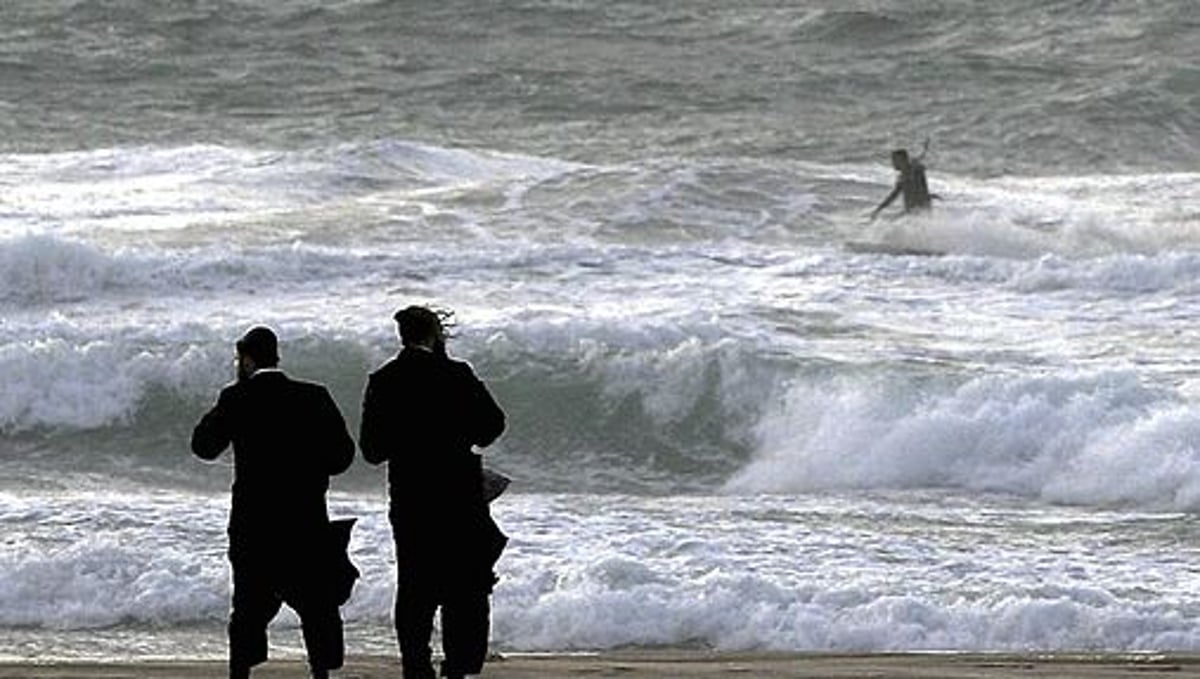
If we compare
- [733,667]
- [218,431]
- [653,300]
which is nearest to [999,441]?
[653,300]

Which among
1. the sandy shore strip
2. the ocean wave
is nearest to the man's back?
the sandy shore strip

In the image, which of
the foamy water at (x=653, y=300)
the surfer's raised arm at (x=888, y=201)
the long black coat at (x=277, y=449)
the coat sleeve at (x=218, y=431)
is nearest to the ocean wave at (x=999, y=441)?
the foamy water at (x=653, y=300)

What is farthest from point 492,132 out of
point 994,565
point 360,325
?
point 994,565

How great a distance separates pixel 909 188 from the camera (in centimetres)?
2759

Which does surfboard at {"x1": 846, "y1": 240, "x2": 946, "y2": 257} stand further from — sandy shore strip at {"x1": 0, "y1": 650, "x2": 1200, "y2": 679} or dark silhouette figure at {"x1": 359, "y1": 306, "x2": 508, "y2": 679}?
dark silhouette figure at {"x1": 359, "y1": 306, "x2": 508, "y2": 679}

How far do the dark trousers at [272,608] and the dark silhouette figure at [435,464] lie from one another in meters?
0.26

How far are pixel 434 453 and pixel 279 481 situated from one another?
437 millimetres

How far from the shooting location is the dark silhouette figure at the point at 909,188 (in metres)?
27.4

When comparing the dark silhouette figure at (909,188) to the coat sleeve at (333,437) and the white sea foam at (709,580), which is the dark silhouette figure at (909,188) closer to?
the white sea foam at (709,580)

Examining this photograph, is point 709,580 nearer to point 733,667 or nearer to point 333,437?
point 733,667

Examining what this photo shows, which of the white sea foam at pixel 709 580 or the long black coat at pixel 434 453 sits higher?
the long black coat at pixel 434 453

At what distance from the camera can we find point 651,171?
2939 centimetres

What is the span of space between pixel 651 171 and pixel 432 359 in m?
20.7

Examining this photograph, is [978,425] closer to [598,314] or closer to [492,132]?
[598,314]
